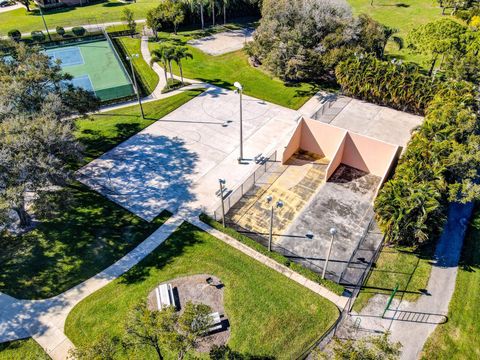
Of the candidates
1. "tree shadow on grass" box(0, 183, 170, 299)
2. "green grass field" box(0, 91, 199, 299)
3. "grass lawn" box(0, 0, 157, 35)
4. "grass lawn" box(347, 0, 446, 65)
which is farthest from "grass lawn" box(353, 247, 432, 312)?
"grass lawn" box(0, 0, 157, 35)

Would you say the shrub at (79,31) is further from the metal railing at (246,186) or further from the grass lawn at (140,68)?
the metal railing at (246,186)

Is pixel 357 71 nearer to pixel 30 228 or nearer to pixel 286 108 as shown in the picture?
pixel 286 108


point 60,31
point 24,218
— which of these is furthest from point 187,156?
point 60,31

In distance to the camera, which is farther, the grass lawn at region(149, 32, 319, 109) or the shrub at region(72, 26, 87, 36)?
the shrub at region(72, 26, 87, 36)

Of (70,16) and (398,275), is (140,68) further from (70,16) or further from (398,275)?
(398,275)

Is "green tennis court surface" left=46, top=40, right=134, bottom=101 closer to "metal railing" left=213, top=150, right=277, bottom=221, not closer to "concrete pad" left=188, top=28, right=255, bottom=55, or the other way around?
"concrete pad" left=188, top=28, right=255, bottom=55

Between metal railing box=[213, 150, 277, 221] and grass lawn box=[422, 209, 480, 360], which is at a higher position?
metal railing box=[213, 150, 277, 221]

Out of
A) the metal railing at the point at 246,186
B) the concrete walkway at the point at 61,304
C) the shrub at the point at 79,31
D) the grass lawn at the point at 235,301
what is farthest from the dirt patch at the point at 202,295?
the shrub at the point at 79,31
